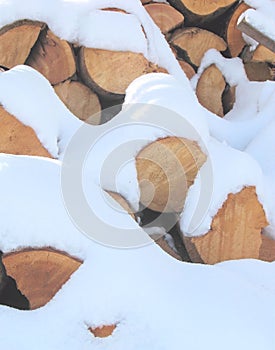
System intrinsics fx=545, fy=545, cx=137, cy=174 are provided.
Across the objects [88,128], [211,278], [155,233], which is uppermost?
[211,278]

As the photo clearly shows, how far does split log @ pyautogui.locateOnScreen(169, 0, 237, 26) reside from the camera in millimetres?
2604

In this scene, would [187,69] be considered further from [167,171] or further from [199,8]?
[167,171]

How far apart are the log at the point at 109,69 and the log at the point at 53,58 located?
5 cm

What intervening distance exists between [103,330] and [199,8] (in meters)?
1.92

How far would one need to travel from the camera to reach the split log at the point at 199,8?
2604 millimetres

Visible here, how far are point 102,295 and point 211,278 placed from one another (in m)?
0.28

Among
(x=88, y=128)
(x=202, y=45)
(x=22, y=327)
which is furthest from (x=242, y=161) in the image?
(x=202, y=45)

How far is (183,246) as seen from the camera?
5.40ft

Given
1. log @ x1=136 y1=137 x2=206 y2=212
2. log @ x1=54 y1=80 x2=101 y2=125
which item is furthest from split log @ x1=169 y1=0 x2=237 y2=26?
log @ x1=136 y1=137 x2=206 y2=212

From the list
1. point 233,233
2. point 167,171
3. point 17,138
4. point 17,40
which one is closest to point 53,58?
point 17,40

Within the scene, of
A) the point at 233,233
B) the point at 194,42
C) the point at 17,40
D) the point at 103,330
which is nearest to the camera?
the point at 103,330

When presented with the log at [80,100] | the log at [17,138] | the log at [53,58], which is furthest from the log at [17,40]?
the log at [17,138]

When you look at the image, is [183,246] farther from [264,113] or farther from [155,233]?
[264,113]

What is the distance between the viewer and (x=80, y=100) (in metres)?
2.04
